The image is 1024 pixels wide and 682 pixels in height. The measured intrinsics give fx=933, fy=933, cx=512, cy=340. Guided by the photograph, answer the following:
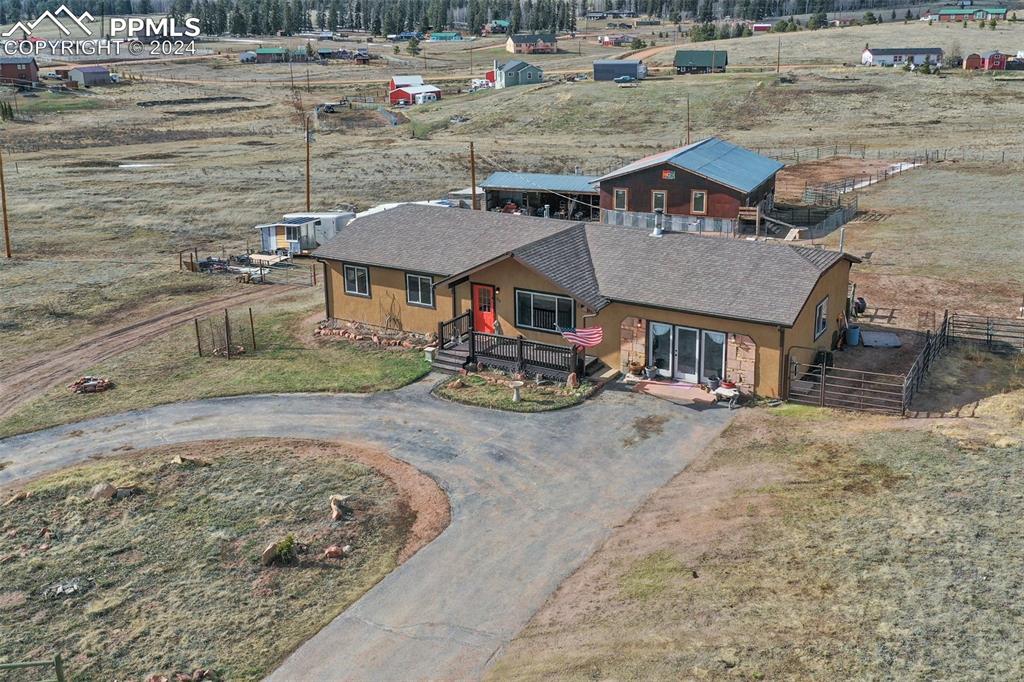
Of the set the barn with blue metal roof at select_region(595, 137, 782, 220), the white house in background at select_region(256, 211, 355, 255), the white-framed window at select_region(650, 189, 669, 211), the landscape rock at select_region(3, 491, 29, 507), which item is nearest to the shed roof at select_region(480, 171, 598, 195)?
the barn with blue metal roof at select_region(595, 137, 782, 220)

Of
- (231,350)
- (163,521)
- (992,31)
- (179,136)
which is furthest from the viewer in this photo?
(992,31)

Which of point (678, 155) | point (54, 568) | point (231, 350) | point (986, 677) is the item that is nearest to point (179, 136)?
point (678, 155)

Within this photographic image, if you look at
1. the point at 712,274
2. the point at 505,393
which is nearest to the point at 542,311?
the point at 505,393

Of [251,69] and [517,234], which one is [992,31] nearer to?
[251,69]

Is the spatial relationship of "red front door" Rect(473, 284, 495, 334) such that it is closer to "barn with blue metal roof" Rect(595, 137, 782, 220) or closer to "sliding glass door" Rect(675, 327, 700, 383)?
"sliding glass door" Rect(675, 327, 700, 383)

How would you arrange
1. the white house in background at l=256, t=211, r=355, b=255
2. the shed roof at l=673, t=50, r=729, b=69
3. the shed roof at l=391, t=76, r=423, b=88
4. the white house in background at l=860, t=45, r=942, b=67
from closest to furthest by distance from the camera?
the white house in background at l=256, t=211, r=355, b=255 → the white house in background at l=860, t=45, r=942, b=67 → the shed roof at l=673, t=50, r=729, b=69 → the shed roof at l=391, t=76, r=423, b=88

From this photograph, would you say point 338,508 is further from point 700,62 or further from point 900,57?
point 900,57
